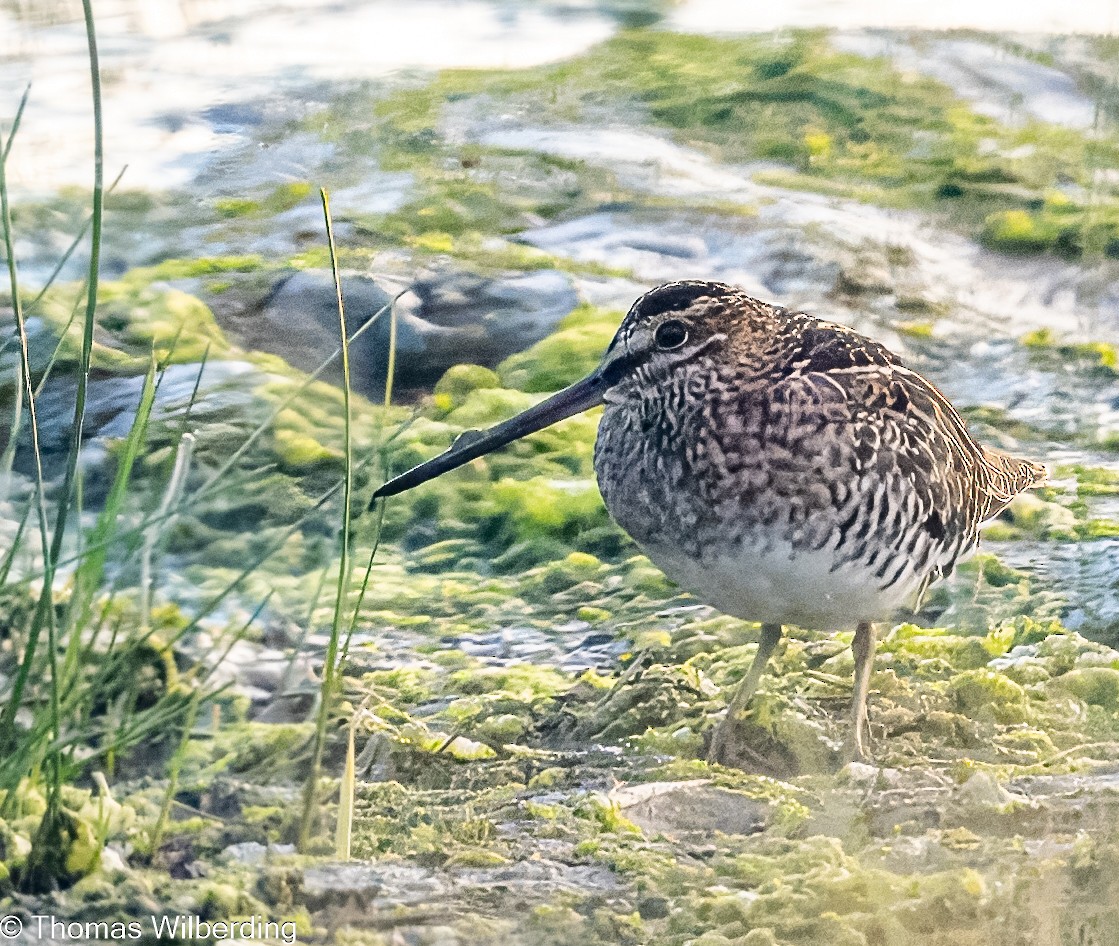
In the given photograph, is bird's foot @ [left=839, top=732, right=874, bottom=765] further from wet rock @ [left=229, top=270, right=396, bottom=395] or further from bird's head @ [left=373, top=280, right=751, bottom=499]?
wet rock @ [left=229, top=270, right=396, bottom=395]

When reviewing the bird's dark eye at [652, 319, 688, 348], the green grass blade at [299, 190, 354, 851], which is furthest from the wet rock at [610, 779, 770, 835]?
the bird's dark eye at [652, 319, 688, 348]

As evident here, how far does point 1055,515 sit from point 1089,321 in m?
0.36

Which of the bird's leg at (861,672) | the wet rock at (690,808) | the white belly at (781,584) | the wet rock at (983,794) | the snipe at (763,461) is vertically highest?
the snipe at (763,461)

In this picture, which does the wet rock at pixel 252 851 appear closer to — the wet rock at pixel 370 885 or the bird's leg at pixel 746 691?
the wet rock at pixel 370 885

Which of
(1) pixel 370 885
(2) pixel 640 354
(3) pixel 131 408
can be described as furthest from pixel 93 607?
(2) pixel 640 354

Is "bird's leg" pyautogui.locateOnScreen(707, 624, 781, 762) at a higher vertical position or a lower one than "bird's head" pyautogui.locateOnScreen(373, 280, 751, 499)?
lower

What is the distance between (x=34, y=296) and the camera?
6.03 ft

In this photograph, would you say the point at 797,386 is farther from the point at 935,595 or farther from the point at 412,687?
the point at 412,687

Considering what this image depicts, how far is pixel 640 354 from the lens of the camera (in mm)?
2020

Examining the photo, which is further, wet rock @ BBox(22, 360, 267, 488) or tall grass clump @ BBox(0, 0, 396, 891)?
wet rock @ BBox(22, 360, 267, 488)

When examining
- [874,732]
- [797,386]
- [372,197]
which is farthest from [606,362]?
[874,732]

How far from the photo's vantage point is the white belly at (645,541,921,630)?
1.94m

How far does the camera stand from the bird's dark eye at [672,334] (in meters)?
2.01

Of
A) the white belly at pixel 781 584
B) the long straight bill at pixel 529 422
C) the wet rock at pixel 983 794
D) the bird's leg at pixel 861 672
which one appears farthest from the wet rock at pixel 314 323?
the wet rock at pixel 983 794
